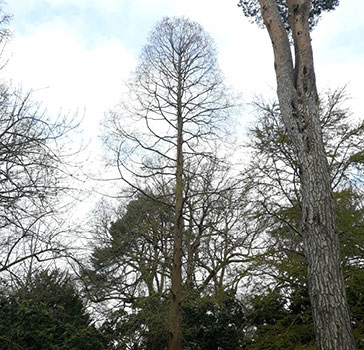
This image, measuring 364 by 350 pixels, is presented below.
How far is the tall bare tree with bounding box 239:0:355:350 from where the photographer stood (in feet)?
13.3

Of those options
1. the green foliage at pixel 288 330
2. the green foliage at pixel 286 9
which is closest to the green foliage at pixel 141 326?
the green foliage at pixel 288 330

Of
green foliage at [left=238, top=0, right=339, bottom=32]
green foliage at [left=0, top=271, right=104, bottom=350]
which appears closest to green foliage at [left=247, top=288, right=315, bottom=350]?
green foliage at [left=0, top=271, right=104, bottom=350]

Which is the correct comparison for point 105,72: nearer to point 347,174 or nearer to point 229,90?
point 229,90

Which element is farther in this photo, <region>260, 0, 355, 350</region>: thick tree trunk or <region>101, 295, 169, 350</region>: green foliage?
<region>101, 295, 169, 350</region>: green foliage

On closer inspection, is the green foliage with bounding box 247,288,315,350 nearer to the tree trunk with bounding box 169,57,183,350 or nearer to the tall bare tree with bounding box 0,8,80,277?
the tree trunk with bounding box 169,57,183,350

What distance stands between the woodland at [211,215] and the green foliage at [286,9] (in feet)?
0.08

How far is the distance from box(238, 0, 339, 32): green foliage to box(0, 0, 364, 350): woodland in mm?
24

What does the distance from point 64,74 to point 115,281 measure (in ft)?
18.5

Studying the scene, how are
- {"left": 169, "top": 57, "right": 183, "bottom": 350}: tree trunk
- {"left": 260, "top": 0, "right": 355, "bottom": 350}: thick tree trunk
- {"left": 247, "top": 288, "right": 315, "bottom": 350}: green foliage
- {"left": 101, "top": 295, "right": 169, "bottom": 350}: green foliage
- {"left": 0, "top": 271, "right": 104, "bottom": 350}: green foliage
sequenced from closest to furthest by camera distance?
{"left": 260, "top": 0, "right": 355, "bottom": 350}: thick tree trunk → {"left": 247, "top": 288, "right": 315, "bottom": 350}: green foliage → {"left": 169, "top": 57, "right": 183, "bottom": 350}: tree trunk → {"left": 0, "top": 271, "right": 104, "bottom": 350}: green foliage → {"left": 101, "top": 295, "right": 169, "bottom": 350}: green foliage

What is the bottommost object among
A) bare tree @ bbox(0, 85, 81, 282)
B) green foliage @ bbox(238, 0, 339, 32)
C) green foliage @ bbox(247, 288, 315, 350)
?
green foliage @ bbox(247, 288, 315, 350)

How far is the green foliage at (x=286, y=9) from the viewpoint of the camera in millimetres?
6473

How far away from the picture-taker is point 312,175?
186 inches

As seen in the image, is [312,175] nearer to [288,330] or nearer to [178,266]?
[288,330]

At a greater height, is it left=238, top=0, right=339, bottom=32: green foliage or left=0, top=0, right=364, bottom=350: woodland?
left=238, top=0, right=339, bottom=32: green foliage
